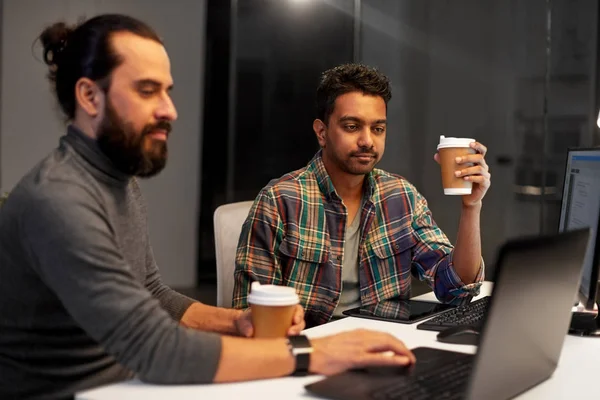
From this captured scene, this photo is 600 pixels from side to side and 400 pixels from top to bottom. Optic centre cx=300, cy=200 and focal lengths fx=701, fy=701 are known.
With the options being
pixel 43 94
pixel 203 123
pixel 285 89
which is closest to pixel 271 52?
pixel 285 89

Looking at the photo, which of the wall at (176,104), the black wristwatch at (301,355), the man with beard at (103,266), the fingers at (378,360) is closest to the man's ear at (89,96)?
the man with beard at (103,266)

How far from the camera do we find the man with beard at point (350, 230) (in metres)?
2.00

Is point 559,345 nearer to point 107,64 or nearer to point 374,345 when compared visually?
point 374,345

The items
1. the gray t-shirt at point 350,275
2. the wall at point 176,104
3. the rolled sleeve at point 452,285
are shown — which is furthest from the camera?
the wall at point 176,104

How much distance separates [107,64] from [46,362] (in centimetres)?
58

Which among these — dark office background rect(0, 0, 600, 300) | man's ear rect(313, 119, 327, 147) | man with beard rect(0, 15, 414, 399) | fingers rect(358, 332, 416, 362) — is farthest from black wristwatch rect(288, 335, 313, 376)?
dark office background rect(0, 0, 600, 300)

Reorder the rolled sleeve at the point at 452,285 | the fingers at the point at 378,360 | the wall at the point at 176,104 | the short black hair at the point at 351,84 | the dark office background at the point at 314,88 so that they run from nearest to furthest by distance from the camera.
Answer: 1. the fingers at the point at 378,360
2. the rolled sleeve at the point at 452,285
3. the short black hair at the point at 351,84
4. the wall at the point at 176,104
5. the dark office background at the point at 314,88

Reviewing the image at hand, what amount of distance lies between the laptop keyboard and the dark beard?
25.1 inches

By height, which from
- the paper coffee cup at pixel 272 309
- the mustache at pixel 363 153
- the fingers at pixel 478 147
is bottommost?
the paper coffee cup at pixel 272 309

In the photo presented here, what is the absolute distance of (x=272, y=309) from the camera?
126 cm

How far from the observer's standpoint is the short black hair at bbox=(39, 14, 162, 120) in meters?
1.34

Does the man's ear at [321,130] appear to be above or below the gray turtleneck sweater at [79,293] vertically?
above

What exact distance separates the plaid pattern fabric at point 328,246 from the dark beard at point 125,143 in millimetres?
693

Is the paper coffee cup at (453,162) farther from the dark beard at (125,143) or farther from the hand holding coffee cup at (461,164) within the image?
the dark beard at (125,143)
